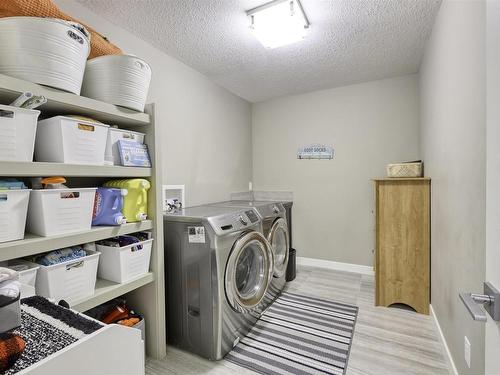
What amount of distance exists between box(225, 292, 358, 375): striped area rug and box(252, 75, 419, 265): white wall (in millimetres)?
1117

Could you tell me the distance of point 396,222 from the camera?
2.30m

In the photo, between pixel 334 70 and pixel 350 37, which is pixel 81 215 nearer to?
pixel 350 37

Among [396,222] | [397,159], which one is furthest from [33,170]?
[397,159]

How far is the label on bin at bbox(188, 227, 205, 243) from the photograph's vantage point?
165cm

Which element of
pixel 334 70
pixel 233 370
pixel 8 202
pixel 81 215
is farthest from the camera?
pixel 334 70

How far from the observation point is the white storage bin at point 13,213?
998mm

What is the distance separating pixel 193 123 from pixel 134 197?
1.40m

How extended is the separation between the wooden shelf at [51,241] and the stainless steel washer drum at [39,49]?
68 cm

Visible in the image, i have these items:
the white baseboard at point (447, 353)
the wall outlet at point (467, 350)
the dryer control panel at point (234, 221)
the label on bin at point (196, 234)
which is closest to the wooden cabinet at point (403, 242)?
the white baseboard at point (447, 353)

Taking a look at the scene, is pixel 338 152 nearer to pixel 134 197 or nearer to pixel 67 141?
pixel 134 197

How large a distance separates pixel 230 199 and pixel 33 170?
2.41 meters

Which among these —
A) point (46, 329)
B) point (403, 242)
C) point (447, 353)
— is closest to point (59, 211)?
point (46, 329)

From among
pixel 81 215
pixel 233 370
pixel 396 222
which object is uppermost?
pixel 81 215

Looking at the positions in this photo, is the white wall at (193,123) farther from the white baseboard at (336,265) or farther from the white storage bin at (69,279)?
the white baseboard at (336,265)
